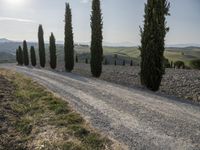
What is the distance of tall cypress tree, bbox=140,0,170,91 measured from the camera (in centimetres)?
2266

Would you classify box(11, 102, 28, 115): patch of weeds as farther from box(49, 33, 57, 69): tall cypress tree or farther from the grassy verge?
box(49, 33, 57, 69): tall cypress tree

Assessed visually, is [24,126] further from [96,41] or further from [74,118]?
[96,41]

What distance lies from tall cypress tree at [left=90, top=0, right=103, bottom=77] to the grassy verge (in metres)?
19.0

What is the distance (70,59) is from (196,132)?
38.1 meters

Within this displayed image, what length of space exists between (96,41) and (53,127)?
25027 mm

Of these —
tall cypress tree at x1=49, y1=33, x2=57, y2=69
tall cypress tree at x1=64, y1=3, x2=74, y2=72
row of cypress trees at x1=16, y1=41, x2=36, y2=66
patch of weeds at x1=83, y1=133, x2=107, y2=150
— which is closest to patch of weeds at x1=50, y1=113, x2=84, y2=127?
patch of weeds at x1=83, y1=133, x2=107, y2=150

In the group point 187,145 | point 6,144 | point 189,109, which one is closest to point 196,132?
point 187,145

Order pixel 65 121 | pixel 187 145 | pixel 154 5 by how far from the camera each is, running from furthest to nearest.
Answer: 1. pixel 154 5
2. pixel 65 121
3. pixel 187 145

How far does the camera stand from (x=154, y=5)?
22891 millimetres

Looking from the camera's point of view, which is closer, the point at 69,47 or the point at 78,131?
the point at 78,131

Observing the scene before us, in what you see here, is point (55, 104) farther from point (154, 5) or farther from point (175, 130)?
point (154, 5)

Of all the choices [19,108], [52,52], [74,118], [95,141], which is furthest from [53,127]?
[52,52]

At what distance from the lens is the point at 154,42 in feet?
74.8

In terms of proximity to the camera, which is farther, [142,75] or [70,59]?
[70,59]
